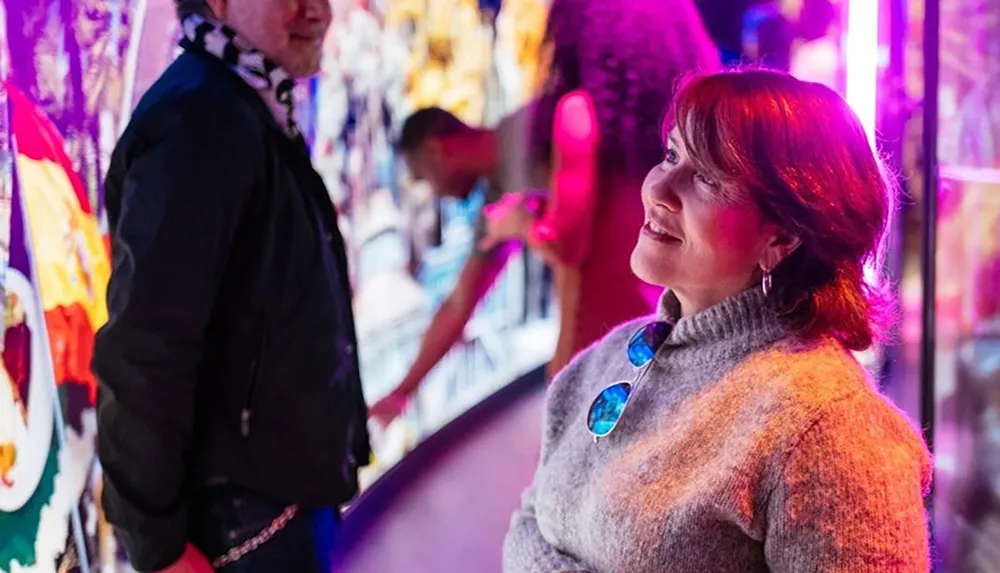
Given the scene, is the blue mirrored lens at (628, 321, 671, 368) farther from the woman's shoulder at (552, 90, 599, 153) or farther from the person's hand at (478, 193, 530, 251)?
the person's hand at (478, 193, 530, 251)

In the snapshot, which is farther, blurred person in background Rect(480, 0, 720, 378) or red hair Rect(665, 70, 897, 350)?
blurred person in background Rect(480, 0, 720, 378)

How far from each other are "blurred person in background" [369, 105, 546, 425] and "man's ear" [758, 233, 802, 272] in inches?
52.1

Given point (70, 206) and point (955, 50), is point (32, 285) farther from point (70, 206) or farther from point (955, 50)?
point (955, 50)

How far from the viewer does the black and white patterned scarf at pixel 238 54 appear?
141 cm

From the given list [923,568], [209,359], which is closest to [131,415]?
[209,359]

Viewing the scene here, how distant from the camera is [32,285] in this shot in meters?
1.47

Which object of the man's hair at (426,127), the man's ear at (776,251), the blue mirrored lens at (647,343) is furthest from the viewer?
the man's hair at (426,127)

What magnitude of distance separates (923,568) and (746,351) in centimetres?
27

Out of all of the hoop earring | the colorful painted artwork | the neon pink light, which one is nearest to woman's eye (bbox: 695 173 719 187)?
the hoop earring

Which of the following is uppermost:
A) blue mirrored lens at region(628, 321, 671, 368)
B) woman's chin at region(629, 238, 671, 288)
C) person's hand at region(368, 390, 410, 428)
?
woman's chin at region(629, 238, 671, 288)

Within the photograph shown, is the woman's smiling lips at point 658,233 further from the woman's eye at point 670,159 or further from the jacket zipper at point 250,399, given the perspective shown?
the jacket zipper at point 250,399

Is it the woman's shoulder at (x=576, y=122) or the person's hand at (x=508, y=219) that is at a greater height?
the woman's shoulder at (x=576, y=122)

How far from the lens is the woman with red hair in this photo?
3.32 feet

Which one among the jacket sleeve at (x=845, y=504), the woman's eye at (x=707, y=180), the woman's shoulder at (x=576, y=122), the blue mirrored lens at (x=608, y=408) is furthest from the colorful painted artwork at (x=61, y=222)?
the jacket sleeve at (x=845, y=504)
